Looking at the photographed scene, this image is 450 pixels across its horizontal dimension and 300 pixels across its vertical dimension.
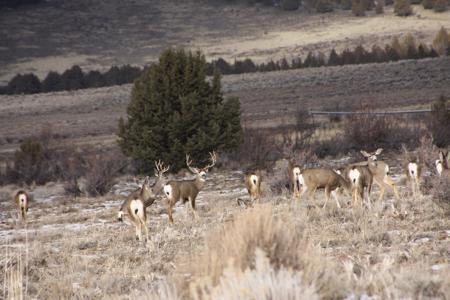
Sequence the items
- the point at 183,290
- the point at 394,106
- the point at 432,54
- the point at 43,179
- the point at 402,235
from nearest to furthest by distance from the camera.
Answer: the point at 183,290
the point at 402,235
the point at 43,179
the point at 394,106
the point at 432,54

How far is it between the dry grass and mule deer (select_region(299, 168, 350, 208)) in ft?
1.20

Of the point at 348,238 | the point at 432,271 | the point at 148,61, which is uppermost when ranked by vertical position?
the point at 432,271

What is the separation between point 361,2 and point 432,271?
278 ft

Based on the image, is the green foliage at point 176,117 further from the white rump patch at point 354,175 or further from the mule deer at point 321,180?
the white rump patch at point 354,175

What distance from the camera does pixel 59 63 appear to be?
78.4 metres

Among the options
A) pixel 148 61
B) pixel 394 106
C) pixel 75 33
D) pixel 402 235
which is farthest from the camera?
pixel 75 33

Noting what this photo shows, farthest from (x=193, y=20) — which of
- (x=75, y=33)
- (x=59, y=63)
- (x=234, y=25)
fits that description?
(x=59, y=63)

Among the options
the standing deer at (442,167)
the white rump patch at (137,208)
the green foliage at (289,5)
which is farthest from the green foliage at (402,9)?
the white rump patch at (137,208)

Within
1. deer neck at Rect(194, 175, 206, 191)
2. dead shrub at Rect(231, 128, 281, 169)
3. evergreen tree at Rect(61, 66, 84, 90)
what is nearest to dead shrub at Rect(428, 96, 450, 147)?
dead shrub at Rect(231, 128, 281, 169)

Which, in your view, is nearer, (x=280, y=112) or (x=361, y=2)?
(x=280, y=112)

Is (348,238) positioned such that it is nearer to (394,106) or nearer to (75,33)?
(394,106)

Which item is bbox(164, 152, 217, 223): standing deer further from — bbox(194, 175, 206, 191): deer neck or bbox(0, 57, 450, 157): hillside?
bbox(0, 57, 450, 157): hillside

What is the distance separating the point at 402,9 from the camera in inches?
3317

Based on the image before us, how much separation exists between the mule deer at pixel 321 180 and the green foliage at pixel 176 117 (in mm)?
8298
